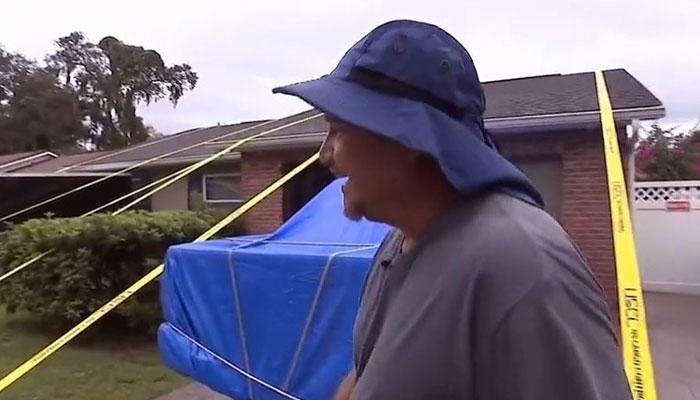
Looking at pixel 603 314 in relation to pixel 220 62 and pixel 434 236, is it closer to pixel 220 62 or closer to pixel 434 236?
pixel 434 236

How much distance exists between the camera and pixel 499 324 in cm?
90

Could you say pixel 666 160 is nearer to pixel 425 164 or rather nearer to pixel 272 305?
pixel 272 305

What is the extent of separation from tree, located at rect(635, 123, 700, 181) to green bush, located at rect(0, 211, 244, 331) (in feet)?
30.3

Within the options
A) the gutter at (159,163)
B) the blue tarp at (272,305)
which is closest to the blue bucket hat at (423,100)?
the blue tarp at (272,305)

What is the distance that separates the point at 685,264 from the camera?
10625mm

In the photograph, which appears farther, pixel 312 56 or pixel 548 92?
pixel 312 56

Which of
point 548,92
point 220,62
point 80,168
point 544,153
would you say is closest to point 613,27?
point 548,92

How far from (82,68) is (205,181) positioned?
25546 mm

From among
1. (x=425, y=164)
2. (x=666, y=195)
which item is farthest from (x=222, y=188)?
(x=425, y=164)

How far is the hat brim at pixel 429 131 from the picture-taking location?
39.9 inches

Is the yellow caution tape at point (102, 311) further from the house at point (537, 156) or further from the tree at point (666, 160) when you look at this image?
the tree at point (666, 160)

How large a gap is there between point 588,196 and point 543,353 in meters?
7.95

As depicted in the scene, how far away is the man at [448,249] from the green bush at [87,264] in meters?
7.38

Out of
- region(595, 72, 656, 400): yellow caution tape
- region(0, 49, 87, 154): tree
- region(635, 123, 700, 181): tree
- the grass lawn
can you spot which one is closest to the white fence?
region(635, 123, 700, 181): tree
